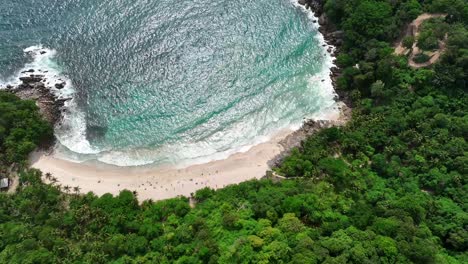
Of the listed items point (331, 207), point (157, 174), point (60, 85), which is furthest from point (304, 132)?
point (60, 85)

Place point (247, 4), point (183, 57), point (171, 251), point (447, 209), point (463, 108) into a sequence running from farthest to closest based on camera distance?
point (247, 4)
point (183, 57)
point (463, 108)
point (447, 209)
point (171, 251)

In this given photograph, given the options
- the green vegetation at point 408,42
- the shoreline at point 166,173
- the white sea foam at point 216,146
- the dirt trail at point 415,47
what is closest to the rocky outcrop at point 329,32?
the white sea foam at point 216,146

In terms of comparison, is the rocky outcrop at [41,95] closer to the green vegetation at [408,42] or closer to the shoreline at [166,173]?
the shoreline at [166,173]

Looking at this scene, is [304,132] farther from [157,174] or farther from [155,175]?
[155,175]

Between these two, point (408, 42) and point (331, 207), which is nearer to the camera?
point (331, 207)

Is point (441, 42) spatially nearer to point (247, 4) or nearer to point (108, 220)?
point (247, 4)

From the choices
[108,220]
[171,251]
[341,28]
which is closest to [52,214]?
[108,220]
